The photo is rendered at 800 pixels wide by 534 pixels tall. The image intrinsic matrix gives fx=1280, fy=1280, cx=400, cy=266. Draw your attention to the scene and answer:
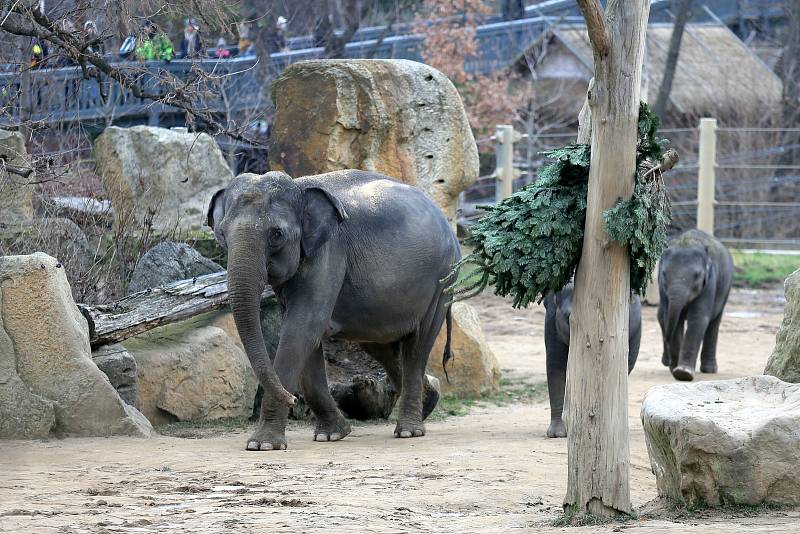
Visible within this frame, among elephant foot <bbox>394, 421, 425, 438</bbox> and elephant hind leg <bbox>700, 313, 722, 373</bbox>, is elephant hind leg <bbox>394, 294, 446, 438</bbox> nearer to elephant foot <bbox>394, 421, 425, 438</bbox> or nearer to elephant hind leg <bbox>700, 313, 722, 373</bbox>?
elephant foot <bbox>394, 421, 425, 438</bbox>

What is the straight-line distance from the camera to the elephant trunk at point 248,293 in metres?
7.65

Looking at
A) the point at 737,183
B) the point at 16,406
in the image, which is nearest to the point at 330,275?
the point at 16,406

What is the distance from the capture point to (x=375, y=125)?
10938mm

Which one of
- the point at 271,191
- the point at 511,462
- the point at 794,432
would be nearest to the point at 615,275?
the point at 794,432

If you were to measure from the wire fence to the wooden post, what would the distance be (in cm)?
259

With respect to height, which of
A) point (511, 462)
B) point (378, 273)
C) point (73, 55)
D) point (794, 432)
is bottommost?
point (511, 462)

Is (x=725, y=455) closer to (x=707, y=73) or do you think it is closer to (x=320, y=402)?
(x=320, y=402)

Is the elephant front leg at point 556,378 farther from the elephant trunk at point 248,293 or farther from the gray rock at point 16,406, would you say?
the gray rock at point 16,406

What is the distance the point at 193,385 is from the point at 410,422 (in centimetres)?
160

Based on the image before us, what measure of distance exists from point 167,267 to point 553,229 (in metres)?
4.69

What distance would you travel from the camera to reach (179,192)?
12812mm

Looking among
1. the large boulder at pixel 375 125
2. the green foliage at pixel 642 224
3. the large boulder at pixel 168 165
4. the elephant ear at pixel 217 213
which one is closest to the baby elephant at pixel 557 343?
the elephant ear at pixel 217 213

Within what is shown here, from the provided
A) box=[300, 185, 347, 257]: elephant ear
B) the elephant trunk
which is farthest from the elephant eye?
box=[300, 185, 347, 257]: elephant ear

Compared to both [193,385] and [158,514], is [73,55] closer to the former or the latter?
[193,385]
